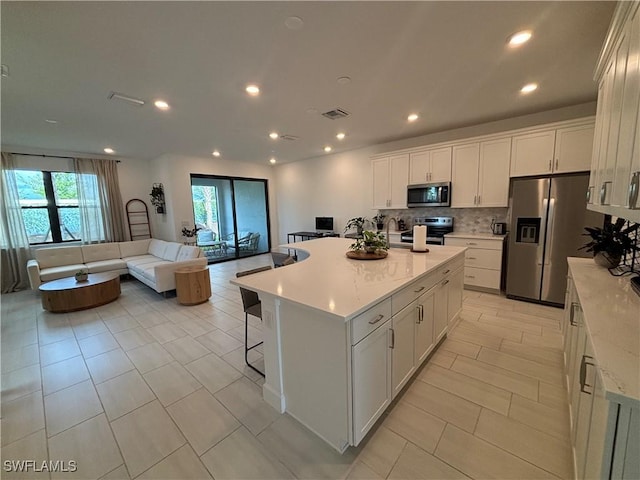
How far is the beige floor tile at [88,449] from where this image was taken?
147 cm

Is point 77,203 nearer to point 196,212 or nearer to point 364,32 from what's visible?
point 196,212

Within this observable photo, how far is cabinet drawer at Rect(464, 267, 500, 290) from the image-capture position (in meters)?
3.86

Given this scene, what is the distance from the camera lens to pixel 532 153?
3568 mm

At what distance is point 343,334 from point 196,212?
6.16m

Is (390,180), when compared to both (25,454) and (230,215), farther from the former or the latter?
(25,454)

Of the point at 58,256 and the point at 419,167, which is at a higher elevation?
the point at 419,167

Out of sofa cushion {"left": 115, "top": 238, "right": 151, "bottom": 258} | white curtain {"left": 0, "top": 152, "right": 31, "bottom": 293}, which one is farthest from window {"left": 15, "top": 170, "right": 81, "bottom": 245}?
sofa cushion {"left": 115, "top": 238, "right": 151, "bottom": 258}

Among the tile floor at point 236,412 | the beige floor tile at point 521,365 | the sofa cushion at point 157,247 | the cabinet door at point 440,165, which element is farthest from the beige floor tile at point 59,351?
the cabinet door at point 440,165

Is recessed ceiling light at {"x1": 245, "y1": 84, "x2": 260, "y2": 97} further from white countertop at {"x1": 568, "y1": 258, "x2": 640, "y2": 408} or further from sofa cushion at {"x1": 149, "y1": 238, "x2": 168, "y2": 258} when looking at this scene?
sofa cushion at {"x1": 149, "y1": 238, "x2": 168, "y2": 258}

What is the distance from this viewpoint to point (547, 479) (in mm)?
1328

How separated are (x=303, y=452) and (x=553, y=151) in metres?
4.52

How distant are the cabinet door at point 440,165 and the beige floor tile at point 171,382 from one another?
4.48m

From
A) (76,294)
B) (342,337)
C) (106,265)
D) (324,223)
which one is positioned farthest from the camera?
(324,223)

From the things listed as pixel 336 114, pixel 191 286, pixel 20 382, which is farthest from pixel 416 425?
pixel 336 114
